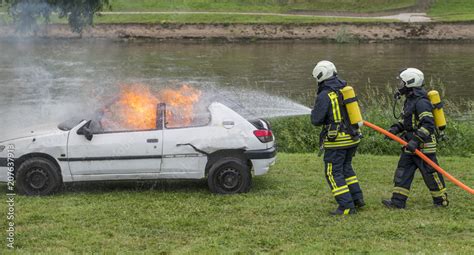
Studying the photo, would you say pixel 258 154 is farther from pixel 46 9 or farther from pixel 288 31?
pixel 288 31

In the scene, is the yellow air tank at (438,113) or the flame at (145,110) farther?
the flame at (145,110)

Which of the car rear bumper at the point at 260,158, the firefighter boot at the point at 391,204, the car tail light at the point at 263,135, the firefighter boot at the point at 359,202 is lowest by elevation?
the firefighter boot at the point at 391,204

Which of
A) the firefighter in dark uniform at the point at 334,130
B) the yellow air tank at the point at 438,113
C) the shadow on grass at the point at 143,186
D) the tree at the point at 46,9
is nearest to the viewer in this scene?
the firefighter in dark uniform at the point at 334,130

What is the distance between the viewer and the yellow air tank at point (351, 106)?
8250 millimetres

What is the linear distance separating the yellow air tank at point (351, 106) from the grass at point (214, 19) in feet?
126

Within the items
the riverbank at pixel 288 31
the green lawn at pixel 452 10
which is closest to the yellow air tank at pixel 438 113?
the riverbank at pixel 288 31

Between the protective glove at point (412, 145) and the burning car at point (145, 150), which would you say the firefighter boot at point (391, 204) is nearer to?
the protective glove at point (412, 145)

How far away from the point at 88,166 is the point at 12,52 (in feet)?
117

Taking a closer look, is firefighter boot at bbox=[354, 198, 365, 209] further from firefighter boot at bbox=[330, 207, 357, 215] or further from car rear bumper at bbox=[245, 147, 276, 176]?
car rear bumper at bbox=[245, 147, 276, 176]

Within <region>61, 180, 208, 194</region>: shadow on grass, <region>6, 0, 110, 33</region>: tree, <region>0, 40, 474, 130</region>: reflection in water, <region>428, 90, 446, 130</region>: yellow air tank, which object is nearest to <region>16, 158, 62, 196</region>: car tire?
<region>61, 180, 208, 194</region>: shadow on grass

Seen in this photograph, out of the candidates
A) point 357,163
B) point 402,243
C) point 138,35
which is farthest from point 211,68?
point 402,243

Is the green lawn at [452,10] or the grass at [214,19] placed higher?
the green lawn at [452,10]

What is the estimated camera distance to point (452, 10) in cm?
5041

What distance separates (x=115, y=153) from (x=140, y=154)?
0.35 metres
